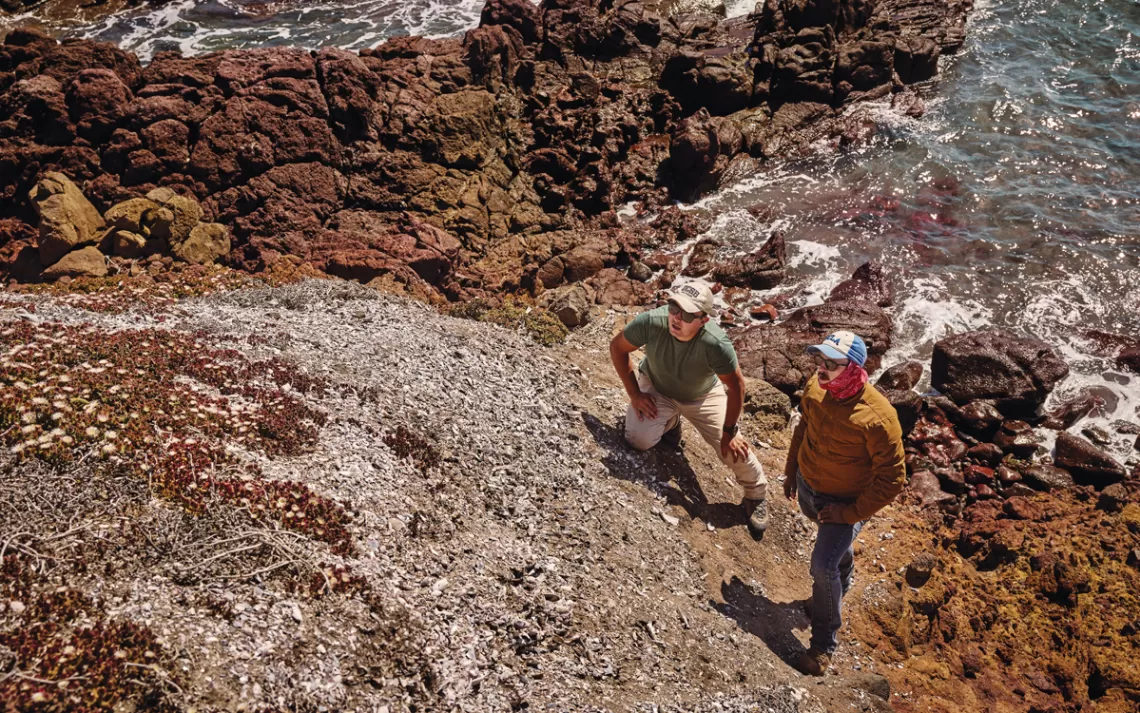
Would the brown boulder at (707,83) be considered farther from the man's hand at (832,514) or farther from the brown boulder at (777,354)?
the man's hand at (832,514)

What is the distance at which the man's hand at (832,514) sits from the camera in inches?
281

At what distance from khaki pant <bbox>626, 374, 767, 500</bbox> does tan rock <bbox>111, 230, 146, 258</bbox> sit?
462 inches

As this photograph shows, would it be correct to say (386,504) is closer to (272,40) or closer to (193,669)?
(193,669)

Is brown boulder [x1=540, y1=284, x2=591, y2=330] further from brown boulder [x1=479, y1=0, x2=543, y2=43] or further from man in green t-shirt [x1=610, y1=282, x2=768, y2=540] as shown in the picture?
brown boulder [x1=479, y1=0, x2=543, y2=43]

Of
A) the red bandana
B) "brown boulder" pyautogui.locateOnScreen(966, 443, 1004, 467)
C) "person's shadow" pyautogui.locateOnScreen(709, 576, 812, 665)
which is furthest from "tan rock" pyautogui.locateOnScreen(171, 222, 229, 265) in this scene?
"brown boulder" pyautogui.locateOnScreen(966, 443, 1004, 467)

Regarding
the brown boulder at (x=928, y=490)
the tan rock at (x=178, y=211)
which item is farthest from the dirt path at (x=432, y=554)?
the tan rock at (x=178, y=211)

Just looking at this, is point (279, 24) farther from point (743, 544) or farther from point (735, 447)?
point (743, 544)

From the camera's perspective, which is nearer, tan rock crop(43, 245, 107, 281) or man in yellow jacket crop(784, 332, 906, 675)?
man in yellow jacket crop(784, 332, 906, 675)

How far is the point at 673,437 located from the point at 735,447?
1309 millimetres

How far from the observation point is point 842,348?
6645 mm

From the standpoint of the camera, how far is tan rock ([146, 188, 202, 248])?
15.4 metres

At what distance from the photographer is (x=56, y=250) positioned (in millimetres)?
14492

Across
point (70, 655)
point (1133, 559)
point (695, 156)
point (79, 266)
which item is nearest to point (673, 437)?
point (1133, 559)

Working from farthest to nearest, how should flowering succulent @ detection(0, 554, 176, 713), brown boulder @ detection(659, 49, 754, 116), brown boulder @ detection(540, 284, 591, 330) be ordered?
brown boulder @ detection(659, 49, 754, 116), brown boulder @ detection(540, 284, 591, 330), flowering succulent @ detection(0, 554, 176, 713)
